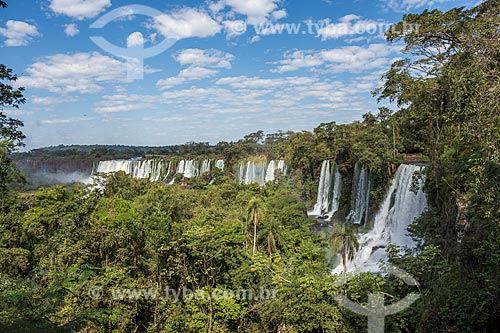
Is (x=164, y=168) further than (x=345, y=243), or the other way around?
(x=164, y=168)

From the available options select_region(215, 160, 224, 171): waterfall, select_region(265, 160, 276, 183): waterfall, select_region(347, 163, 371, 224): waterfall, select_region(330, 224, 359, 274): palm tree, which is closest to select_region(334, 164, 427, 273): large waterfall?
select_region(330, 224, 359, 274): palm tree

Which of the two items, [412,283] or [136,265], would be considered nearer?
[412,283]

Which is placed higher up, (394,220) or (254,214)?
(254,214)

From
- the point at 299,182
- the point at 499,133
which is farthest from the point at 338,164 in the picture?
the point at 499,133

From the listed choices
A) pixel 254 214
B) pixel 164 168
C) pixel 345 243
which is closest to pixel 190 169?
pixel 164 168

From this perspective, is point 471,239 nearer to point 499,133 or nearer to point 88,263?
point 499,133

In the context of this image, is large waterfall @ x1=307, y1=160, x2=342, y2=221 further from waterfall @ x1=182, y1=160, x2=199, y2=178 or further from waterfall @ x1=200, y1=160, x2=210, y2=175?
waterfall @ x1=182, y1=160, x2=199, y2=178

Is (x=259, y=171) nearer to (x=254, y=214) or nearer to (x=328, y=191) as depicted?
(x=328, y=191)
